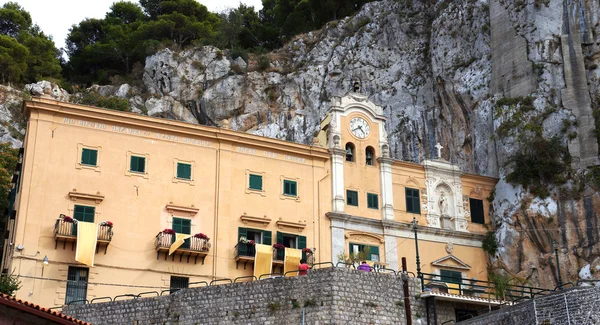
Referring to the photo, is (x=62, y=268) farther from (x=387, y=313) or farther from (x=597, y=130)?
(x=597, y=130)

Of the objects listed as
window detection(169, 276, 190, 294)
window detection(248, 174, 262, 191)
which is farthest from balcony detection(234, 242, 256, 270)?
window detection(248, 174, 262, 191)

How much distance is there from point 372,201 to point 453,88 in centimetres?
1426

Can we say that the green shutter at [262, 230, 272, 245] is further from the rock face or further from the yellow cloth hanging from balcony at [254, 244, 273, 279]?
the rock face

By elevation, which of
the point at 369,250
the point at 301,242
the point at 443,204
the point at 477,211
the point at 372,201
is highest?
the point at 443,204

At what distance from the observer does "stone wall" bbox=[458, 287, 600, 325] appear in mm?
27859

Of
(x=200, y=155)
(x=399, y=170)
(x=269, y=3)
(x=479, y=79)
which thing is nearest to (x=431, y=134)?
(x=479, y=79)

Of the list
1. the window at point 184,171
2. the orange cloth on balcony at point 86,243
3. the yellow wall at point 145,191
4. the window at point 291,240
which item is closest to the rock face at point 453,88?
the yellow wall at point 145,191

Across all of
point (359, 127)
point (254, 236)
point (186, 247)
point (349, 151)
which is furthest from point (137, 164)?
point (359, 127)

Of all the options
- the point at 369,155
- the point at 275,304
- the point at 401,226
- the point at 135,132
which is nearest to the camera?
the point at 275,304

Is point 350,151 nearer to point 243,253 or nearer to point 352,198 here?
point 352,198

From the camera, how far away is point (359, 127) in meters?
49.7

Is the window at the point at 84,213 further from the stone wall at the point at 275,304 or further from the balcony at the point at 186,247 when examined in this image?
the stone wall at the point at 275,304

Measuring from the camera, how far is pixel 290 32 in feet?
265

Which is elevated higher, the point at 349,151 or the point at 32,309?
the point at 349,151
